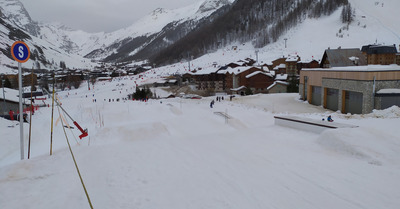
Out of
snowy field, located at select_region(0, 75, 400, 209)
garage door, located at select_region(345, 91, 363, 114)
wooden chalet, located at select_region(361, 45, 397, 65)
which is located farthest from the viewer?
wooden chalet, located at select_region(361, 45, 397, 65)

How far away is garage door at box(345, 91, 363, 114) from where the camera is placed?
24438 mm

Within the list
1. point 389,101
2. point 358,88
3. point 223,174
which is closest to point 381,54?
point 358,88

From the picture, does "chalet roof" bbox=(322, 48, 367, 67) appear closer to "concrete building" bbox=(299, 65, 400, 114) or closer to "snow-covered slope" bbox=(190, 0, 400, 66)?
"concrete building" bbox=(299, 65, 400, 114)

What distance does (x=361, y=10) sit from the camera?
4456 inches

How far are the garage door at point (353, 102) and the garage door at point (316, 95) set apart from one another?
5.51 m

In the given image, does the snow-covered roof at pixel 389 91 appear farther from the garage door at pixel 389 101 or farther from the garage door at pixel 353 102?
the garage door at pixel 353 102

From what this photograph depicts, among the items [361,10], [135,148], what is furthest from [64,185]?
[361,10]

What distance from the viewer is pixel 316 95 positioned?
32.4 m

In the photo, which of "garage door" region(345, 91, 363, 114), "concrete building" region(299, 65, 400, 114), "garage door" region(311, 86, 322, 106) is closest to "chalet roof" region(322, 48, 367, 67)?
"garage door" region(311, 86, 322, 106)

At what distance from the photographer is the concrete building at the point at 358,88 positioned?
2244 cm

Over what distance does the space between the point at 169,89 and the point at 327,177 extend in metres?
65.3

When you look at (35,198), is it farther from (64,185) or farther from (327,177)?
(327,177)

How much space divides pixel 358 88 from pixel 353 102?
6.36 ft

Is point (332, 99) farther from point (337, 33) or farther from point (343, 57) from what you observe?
point (337, 33)
